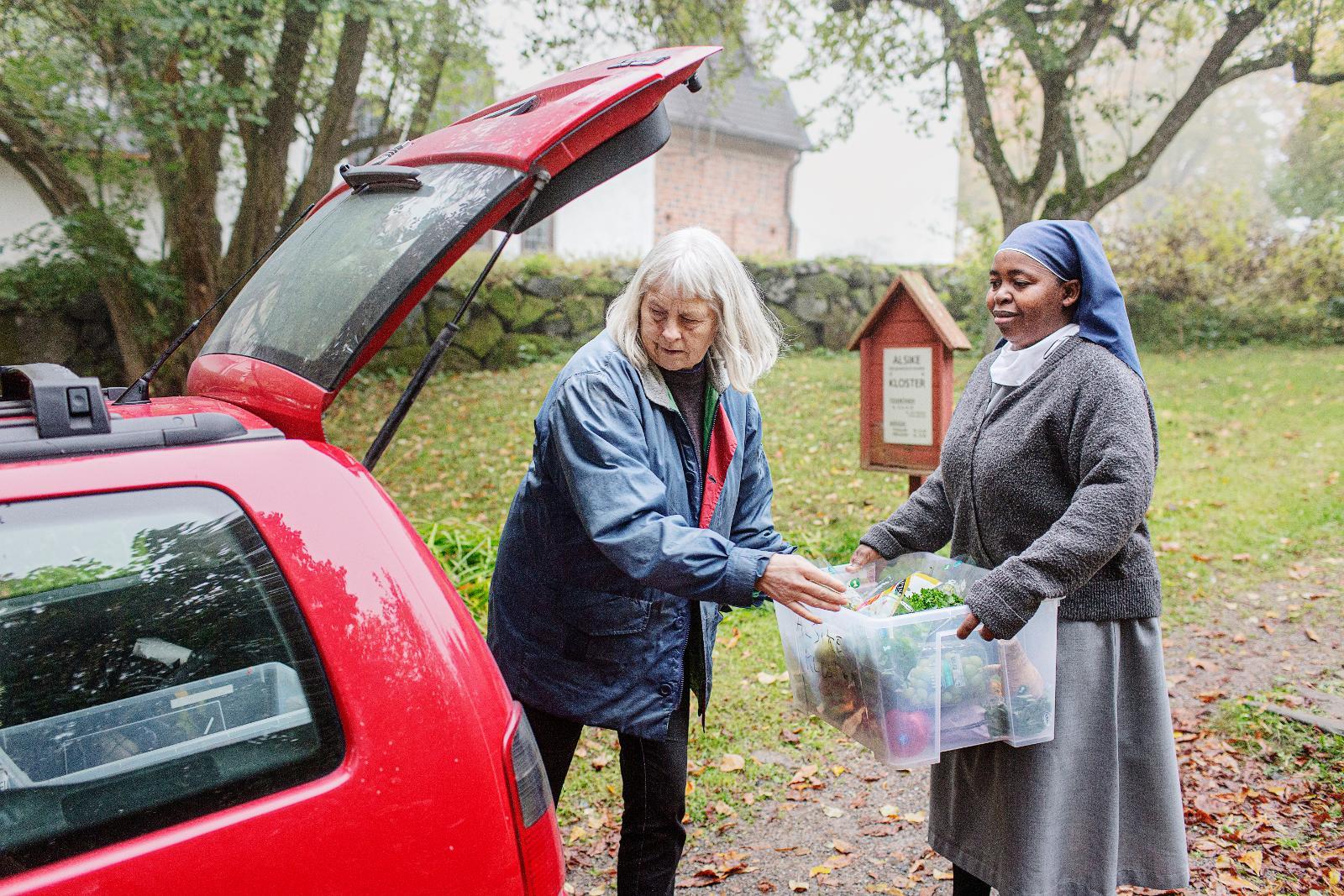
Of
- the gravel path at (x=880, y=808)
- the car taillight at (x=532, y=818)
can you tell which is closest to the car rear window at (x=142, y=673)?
the car taillight at (x=532, y=818)

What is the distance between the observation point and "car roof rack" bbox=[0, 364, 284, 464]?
1.35m

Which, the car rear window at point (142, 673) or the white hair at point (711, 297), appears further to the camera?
the white hair at point (711, 297)

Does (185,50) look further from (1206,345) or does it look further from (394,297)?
(1206,345)

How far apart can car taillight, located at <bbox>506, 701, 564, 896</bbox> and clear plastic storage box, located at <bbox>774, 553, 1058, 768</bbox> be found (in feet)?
2.78

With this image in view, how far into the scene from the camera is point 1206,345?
42.0 ft

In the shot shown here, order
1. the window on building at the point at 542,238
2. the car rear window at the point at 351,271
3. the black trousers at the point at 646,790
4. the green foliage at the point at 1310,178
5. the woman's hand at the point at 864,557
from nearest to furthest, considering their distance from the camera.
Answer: the car rear window at the point at 351,271, the black trousers at the point at 646,790, the woman's hand at the point at 864,557, the window on building at the point at 542,238, the green foliage at the point at 1310,178

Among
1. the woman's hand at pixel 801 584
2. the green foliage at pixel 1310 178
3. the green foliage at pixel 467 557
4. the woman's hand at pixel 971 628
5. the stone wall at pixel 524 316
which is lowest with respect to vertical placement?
the green foliage at pixel 467 557

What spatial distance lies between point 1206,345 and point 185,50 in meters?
12.3

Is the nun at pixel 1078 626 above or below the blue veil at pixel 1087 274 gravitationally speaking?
below

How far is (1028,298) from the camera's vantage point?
2.29 metres

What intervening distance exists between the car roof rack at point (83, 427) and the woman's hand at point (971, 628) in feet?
4.72

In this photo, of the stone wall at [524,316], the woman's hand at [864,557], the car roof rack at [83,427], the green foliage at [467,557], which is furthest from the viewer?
the stone wall at [524,316]

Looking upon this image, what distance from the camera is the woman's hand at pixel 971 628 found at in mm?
2074

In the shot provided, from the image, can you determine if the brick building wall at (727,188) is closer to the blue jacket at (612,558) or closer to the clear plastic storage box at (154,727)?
the blue jacket at (612,558)
